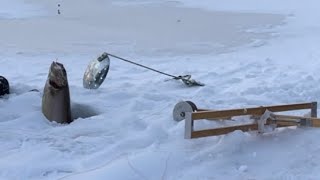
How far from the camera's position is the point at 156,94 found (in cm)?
602

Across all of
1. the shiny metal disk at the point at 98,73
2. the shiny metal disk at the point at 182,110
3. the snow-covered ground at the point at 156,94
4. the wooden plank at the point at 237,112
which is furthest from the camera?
the shiny metal disk at the point at 98,73

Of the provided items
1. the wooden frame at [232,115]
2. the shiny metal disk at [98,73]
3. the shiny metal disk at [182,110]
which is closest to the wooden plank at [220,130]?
the wooden frame at [232,115]

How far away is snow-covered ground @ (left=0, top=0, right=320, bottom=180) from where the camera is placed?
12.1 ft

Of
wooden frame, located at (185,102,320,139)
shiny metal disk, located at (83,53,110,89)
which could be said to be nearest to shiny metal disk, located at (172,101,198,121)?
wooden frame, located at (185,102,320,139)

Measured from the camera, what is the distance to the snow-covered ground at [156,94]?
3.67 metres

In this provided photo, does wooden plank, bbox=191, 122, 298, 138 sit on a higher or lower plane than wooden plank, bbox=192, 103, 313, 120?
lower

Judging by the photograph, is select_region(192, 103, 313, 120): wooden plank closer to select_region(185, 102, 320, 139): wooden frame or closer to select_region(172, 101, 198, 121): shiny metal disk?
select_region(185, 102, 320, 139): wooden frame

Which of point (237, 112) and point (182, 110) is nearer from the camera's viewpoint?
point (237, 112)

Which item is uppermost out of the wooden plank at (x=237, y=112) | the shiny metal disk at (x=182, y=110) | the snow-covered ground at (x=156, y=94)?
the wooden plank at (x=237, y=112)

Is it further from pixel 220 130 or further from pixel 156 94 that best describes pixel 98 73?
pixel 220 130

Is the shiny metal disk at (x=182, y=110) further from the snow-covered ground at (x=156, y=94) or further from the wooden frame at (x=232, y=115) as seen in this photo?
the wooden frame at (x=232, y=115)

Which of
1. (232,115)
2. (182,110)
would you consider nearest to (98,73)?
(182,110)

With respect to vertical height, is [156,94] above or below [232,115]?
below

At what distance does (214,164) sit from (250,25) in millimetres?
10970
